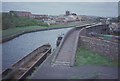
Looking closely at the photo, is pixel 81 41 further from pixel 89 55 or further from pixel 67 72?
pixel 67 72

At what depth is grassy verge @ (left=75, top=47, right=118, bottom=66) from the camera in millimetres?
22531

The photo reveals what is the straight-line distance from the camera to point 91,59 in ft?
79.6

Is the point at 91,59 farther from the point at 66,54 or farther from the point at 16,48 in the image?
the point at 16,48

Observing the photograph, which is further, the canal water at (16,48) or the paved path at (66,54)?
the canal water at (16,48)

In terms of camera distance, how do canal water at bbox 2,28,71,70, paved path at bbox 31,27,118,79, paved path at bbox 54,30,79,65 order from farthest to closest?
canal water at bbox 2,28,71,70 → paved path at bbox 54,30,79,65 → paved path at bbox 31,27,118,79

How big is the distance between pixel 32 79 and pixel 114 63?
24.8 ft

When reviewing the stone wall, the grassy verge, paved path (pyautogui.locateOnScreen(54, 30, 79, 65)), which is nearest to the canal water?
paved path (pyautogui.locateOnScreen(54, 30, 79, 65))

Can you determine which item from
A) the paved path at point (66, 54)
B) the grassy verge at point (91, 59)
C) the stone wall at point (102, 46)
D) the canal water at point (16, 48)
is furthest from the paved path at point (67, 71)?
the canal water at point (16, 48)

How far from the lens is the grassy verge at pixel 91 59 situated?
2253 cm

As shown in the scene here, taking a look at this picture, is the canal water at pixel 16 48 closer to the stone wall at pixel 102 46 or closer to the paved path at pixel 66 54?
the paved path at pixel 66 54

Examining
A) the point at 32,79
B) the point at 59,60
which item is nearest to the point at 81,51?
the point at 59,60

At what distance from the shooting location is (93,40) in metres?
28.1

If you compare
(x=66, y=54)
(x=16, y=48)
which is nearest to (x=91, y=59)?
(x=66, y=54)

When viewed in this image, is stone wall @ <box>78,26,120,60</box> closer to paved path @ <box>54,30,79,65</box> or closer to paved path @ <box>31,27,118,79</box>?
paved path @ <box>54,30,79,65</box>
